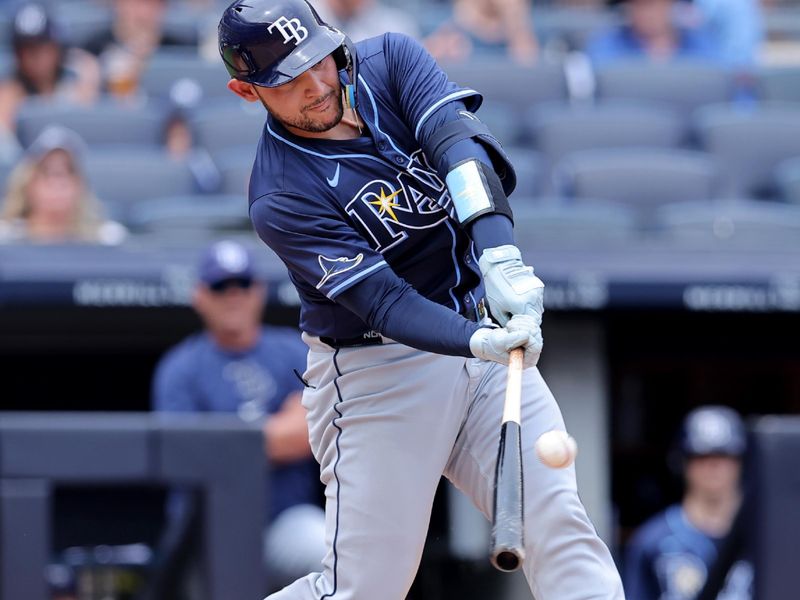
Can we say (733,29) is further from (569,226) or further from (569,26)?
(569,226)

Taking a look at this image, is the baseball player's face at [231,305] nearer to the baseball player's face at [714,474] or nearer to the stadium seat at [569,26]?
the baseball player's face at [714,474]

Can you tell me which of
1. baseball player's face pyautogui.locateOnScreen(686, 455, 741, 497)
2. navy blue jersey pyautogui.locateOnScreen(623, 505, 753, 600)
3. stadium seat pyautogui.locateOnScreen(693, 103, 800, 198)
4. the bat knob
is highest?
stadium seat pyautogui.locateOnScreen(693, 103, 800, 198)

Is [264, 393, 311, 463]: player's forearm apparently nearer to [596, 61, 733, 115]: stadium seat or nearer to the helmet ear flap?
the helmet ear flap

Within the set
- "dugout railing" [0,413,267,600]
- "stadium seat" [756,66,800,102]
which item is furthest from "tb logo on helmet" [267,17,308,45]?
"stadium seat" [756,66,800,102]

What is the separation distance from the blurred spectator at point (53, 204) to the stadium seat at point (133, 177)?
1.35 ft

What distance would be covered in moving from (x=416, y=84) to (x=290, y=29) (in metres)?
0.30

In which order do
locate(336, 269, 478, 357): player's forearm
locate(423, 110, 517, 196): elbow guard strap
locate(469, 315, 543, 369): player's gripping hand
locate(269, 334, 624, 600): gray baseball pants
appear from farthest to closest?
1. locate(269, 334, 624, 600): gray baseball pants
2. locate(423, 110, 517, 196): elbow guard strap
3. locate(336, 269, 478, 357): player's forearm
4. locate(469, 315, 543, 369): player's gripping hand

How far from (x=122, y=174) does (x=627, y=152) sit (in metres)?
2.18

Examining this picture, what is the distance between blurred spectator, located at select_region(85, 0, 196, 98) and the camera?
7059 millimetres

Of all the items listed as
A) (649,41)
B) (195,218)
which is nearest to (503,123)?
(649,41)

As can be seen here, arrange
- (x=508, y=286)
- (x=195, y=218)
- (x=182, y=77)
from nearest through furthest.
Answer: (x=508, y=286) → (x=195, y=218) → (x=182, y=77)

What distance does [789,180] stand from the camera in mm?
6340

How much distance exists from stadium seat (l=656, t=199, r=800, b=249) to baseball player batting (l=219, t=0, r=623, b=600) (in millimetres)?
2862

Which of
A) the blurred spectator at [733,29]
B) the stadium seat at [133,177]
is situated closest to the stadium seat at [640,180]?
the blurred spectator at [733,29]
